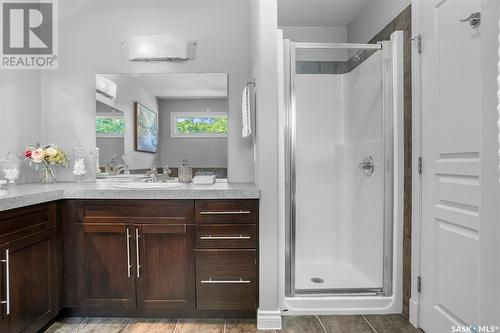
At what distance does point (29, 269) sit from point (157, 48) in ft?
6.14

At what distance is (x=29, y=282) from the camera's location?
2.05 metres

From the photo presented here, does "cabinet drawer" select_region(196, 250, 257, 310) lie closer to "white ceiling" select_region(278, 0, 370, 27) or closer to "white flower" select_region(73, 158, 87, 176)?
"white flower" select_region(73, 158, 87, 176)

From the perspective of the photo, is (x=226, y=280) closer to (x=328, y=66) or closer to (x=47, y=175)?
(x=47, y=175)

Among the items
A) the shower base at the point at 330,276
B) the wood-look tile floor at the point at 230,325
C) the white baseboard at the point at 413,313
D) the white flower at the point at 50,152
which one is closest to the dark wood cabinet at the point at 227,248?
the wood-look tile floor at the point at 230,325

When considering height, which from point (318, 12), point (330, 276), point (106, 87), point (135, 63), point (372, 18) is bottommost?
point (330, 276)

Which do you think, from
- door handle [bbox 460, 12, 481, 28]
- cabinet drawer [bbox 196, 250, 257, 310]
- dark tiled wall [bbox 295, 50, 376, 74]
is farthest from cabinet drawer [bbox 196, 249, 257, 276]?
door handle [bbox 460, 12, 481, 28]

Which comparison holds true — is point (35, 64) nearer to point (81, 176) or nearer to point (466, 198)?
point (81, 176)

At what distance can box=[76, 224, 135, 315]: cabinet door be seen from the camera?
2.35 m

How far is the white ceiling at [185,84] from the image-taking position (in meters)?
3.01

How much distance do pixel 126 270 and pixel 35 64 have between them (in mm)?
1913

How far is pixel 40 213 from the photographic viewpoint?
84.7 inches

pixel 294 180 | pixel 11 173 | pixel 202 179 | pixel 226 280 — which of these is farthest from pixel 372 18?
pixel 11 173

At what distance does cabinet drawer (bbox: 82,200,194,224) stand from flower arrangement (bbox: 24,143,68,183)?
0.76 metres

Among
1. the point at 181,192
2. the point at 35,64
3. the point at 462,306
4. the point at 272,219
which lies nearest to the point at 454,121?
the point at 462,306
